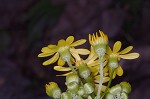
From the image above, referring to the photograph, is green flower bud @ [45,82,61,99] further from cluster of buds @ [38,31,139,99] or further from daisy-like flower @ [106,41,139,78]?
daisy-like flower @ [106,41,139,78]

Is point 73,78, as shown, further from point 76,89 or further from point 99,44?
point 99,44

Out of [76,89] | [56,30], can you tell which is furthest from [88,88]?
[56,30]

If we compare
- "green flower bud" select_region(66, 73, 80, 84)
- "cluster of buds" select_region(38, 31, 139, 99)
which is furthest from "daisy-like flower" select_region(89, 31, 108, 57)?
"green flower bud" select_region(66, 73, 80, 84)

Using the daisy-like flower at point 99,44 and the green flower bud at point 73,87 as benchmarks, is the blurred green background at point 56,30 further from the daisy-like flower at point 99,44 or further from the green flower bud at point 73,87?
the green flower bud at point 73,87

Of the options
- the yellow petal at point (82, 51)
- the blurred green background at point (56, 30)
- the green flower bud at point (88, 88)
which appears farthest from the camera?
the blurred green background at point (56, 30)

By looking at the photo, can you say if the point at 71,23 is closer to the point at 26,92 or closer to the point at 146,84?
the point at 26,92

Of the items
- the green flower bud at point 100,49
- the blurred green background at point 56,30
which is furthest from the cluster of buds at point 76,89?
the blurred green background at point 56,30

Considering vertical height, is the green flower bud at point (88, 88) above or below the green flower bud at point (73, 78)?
below

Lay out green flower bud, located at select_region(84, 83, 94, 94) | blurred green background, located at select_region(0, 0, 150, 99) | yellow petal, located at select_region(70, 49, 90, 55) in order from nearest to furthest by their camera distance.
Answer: green flower bud, located at select_region(84, 83, 94, 94) < yellow petal, located at select_region(70, 49, 90, 55) < blurred green background, located at select_region(0, 0, 150, 99)
